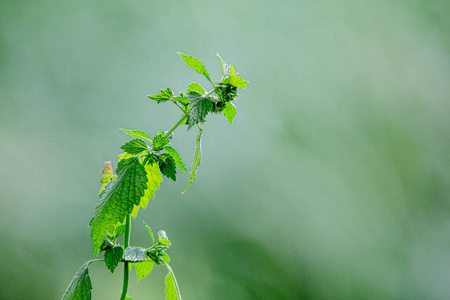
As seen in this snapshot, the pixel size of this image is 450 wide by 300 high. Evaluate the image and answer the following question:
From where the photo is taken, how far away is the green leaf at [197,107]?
0.34 metres

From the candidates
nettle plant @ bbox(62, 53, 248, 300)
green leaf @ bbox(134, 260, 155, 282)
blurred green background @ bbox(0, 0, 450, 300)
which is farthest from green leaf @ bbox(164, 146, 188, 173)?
blurred green background @ bbox(0, 0, 450, 300)

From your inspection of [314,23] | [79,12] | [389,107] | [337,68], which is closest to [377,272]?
[389,107]

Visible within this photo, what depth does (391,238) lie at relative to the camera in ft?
6.66

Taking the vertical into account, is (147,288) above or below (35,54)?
below

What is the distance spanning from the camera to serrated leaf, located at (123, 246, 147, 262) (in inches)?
13.4

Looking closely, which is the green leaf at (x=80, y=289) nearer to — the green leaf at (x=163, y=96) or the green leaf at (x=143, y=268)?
the green leaf at (x=143, y=268)

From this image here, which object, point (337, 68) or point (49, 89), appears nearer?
point (49, 89)

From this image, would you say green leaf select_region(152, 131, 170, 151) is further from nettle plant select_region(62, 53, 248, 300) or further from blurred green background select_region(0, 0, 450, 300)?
blurred green background select_region(0, 0, 450, 300)

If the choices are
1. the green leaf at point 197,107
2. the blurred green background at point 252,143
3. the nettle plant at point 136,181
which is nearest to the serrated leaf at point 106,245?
the nettle plant at point 136,181

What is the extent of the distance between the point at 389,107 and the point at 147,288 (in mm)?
1484

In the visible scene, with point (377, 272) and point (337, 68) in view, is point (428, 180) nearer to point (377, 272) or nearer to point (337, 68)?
point (377, 272)

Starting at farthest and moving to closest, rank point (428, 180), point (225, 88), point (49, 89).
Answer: point (428, 180), point (49, 89), point (225, 88)

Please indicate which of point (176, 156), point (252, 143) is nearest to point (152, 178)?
point (176, 156)

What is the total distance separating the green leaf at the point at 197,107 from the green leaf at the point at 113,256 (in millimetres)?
123
